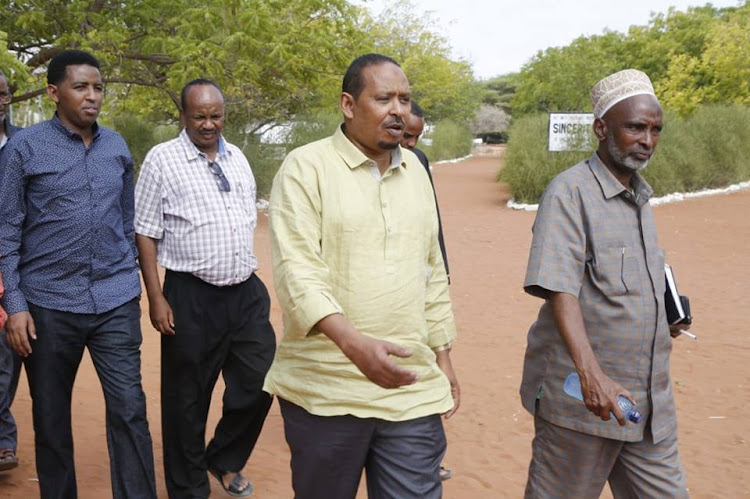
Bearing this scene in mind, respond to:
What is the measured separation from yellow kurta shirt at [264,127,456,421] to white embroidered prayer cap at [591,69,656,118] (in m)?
0.83

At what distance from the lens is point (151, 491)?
3.81 meters

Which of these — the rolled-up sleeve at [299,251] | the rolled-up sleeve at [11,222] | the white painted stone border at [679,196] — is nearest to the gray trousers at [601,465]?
the rolled-up sleeve at [299,251]

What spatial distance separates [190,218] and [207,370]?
2.52ft

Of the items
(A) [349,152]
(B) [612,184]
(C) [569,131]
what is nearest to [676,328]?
(B) [612,184]

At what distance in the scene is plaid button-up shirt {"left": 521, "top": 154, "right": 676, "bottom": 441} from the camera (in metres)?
2.89

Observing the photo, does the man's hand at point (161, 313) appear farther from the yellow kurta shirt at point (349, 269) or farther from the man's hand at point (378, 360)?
the man's hand at point (378, 360)

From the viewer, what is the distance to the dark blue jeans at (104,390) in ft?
12.2

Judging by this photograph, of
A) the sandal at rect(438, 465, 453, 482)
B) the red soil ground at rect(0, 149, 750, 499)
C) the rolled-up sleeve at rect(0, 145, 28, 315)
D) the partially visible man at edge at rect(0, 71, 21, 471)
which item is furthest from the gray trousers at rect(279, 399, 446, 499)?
the partially visible man at edge at rect(0, 71, 21, 471)

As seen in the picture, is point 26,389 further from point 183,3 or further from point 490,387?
point 183,3

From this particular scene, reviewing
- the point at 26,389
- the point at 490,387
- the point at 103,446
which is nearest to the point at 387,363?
the point at 103,446

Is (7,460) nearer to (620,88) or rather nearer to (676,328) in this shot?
(676,328)

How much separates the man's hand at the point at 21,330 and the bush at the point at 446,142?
125 ft

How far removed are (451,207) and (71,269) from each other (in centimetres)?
1758

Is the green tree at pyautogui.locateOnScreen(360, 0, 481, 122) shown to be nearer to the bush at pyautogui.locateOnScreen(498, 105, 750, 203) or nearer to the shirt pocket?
the bush at pyautogui.locateOnScreen(498, 105, 750, 203)
